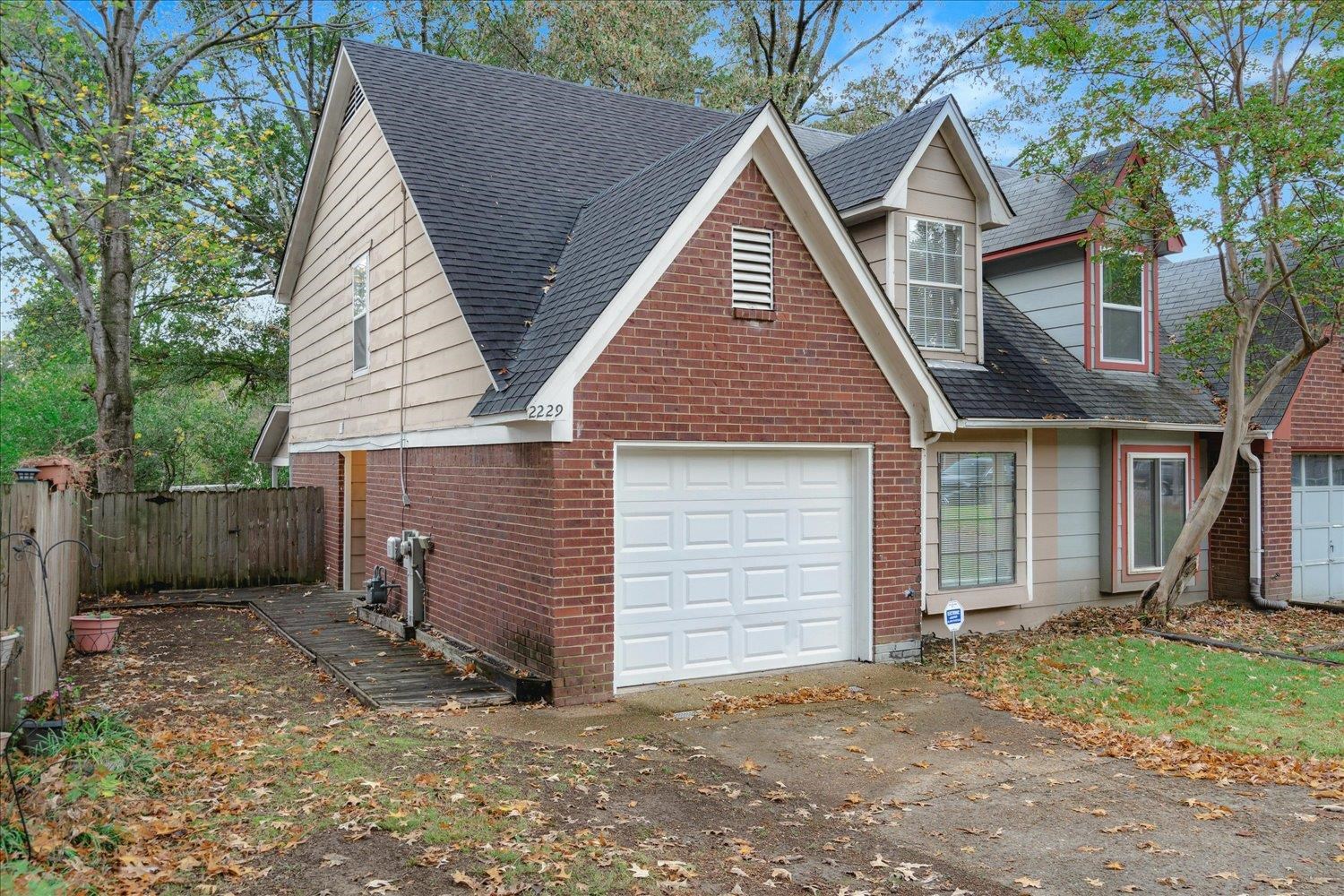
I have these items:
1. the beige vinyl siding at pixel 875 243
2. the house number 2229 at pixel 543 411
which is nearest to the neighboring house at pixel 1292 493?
the beige vinyl siding at pixel 875 243

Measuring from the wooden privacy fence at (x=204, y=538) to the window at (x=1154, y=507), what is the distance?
13.1 metres

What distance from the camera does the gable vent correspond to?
13.9 metres

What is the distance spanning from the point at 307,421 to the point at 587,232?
9283 millimetres

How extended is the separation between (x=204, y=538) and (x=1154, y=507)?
15015 mm

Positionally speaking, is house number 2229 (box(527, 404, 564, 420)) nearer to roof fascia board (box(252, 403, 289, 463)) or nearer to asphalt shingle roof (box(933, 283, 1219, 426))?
asphalt shingle roof (box(933, 283, 1219, 426))

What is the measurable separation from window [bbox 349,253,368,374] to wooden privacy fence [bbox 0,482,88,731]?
17.3 feet

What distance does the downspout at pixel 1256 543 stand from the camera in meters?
14.7

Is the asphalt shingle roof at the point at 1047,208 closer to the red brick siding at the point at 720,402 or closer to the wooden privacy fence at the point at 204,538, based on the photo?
the red brick siding at the point at 720,402

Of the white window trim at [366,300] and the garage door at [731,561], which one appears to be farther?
the white window trim at [366,300]

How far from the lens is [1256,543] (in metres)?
14.9

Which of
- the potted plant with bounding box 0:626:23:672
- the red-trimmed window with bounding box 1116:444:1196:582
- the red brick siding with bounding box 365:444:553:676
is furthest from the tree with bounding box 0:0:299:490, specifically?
the red-trimmed window with bounding box 1116:444:1196:582

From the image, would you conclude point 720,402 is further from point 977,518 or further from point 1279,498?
point 1279,498

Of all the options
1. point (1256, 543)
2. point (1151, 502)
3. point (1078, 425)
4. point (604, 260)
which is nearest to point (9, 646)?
point (604, 260)

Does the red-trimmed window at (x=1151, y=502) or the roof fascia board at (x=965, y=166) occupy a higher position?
the roof fascia board at (x=965, y=166)
